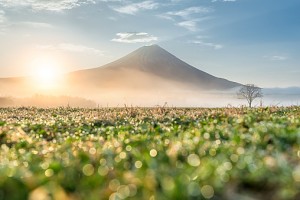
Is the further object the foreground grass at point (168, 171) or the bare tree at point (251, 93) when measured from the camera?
the bare tree at point (251, 93)

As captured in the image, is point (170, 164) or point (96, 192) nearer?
point (96, 192)

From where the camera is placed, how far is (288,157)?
8.98 meters

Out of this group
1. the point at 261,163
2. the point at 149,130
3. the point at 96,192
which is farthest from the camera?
the point at 149,130

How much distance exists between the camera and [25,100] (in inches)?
3164

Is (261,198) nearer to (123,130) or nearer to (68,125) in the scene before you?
(123,130)

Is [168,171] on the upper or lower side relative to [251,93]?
lower

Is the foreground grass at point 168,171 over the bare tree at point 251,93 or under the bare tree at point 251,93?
under

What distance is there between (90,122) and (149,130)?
571 cm

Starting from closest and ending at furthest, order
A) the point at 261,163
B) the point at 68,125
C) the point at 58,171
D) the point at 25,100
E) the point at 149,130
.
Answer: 1. the point at 261,163
2. the point at 58,171
3. the point at 149,130
4. the point at 68,125
5. the point at 25,100

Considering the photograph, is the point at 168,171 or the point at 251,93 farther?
the point at 251,93

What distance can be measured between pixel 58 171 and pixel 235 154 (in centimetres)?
330

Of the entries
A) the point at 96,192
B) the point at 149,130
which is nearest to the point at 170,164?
A: the point at 96,192

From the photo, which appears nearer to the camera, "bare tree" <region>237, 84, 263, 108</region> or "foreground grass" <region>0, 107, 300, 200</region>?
"foreground grass" <region>0, 107, 300, 200</region>

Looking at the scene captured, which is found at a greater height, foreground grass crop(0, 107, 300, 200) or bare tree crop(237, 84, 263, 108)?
bare tree crop(237, 84, 263, 108)
